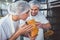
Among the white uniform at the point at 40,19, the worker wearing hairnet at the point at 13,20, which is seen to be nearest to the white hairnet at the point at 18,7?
the worker wearing hairnet at the point at 13,20

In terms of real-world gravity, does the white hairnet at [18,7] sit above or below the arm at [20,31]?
above

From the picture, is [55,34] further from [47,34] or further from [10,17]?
[10,17]

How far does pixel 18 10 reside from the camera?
5.96ft

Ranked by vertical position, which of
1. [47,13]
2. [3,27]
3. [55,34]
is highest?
[47,13]

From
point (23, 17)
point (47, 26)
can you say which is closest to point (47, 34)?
point (47, 26)

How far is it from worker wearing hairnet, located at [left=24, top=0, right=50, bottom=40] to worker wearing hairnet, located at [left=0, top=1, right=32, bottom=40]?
7 centimetres

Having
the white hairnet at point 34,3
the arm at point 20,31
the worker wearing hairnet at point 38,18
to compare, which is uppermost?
the white hairnet at point 34,3

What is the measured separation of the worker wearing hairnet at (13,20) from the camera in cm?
181

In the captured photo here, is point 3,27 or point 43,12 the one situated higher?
point 43,12

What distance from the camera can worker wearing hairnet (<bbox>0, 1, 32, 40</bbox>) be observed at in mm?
1812

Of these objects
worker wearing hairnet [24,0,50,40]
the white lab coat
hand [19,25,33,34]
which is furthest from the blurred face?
the white lab coat

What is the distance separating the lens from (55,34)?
6.28 feet

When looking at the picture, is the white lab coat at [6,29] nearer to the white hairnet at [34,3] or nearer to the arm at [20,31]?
the arm at [20,31]

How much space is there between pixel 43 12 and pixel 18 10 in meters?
0.29
